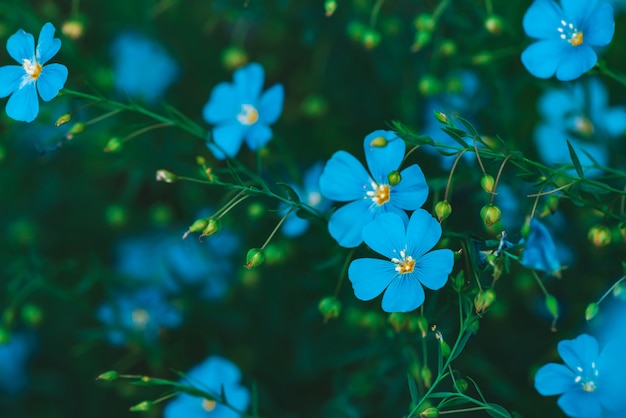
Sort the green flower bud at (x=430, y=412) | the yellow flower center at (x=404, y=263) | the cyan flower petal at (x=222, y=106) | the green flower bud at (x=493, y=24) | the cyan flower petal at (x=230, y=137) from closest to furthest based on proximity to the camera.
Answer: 1. the green flower bud at (x=430, y=412)
2. the yellow flower center at (x=404, y=263)
3. the green flower bud at (x=493, y=24)
4. the cyan flower petal at (x=230, y=137)
5. the cyan flower petal at (x=222, y=106)

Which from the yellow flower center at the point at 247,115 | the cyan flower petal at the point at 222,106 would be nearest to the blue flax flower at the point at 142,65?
the cyan flower petal at the point at 222,106

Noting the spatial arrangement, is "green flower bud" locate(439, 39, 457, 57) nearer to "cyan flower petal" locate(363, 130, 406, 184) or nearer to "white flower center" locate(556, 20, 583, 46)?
"white flower center" locate(556, 20, 583, 46)

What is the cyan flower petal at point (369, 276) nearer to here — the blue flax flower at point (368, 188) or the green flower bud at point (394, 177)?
the blue flax flower at point (368, 188)

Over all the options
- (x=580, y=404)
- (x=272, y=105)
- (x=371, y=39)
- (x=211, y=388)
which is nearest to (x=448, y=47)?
(x=371, y=39)

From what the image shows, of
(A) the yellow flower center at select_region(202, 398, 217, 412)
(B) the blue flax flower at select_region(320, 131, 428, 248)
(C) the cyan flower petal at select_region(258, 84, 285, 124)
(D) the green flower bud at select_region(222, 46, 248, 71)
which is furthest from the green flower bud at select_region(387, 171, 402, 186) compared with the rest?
(D) the green flower bud at select_region(222, 46, 248, 71)

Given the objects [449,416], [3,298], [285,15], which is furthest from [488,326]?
[3,298]

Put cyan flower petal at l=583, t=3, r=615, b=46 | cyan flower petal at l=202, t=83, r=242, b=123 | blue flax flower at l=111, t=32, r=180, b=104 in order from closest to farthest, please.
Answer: cyan flower petal at l=583, t=3, r=615, b=46
cyan flower petal at l=202, t=83, r=242, b=123
blue flax flower at l=111, t=32, r=180, b=104

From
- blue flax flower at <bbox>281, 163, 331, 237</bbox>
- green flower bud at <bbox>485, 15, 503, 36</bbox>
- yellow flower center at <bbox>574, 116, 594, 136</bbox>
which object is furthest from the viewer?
yellow flower center at <bbox>574, 116, 594, 136</bbox>
